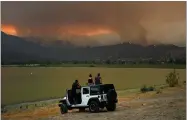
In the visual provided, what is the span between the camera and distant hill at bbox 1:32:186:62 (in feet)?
45.4

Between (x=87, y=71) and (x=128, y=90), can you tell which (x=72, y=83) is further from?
(x=128, y=90)

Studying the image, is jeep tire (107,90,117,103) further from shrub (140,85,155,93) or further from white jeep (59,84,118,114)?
shrub (140,85,155,93)

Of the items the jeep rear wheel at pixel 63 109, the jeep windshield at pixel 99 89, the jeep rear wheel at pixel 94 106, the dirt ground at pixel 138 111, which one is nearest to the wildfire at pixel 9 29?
the dirt ground at pixel 138 111

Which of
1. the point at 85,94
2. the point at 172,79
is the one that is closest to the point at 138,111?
the point at 172,79

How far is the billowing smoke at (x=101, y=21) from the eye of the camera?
1393 centimetres

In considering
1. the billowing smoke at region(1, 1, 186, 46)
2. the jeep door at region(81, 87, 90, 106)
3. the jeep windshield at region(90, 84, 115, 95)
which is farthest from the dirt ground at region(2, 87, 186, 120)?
the billowing smoke at region(1, 1, 186, 46)

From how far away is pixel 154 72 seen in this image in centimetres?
1449

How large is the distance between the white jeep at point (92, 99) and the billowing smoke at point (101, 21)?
129 centimetres

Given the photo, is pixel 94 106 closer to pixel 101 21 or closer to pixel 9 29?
pixel 101 21

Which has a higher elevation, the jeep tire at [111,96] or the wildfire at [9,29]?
the wildfire at [9,29]

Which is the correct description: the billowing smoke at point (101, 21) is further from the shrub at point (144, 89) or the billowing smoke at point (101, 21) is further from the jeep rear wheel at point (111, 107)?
the jeep rear wheel at point (111, 107)

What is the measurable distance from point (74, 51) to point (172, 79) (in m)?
2.89

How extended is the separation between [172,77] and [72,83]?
285cm

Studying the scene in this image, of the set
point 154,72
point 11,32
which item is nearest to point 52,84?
point 11,32
